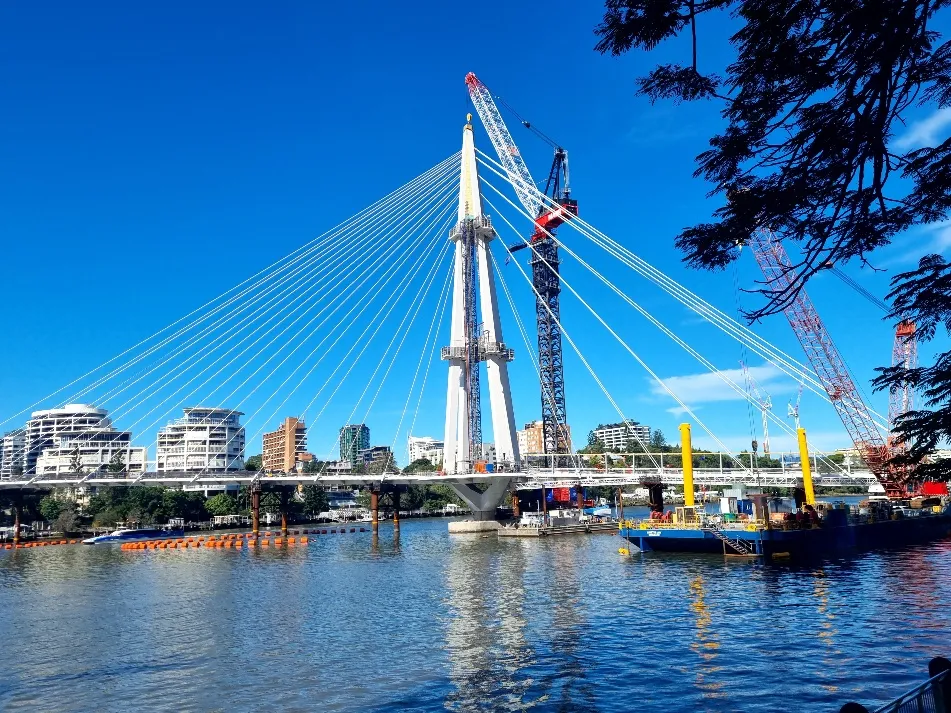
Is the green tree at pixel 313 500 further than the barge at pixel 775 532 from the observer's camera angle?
Yes

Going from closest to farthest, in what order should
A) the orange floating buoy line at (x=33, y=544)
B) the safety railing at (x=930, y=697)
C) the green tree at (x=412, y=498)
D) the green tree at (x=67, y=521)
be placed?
the safety railing at (x=930, y=697), the orange floating buoy line at (x=33, y=544), the green tree at (x=67, y=521), the green tree at (x=412, y=498)

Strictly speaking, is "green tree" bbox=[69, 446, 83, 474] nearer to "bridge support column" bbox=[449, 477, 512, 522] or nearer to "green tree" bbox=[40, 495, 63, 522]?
"green tree" bbox=[40, 495, 63, 522]

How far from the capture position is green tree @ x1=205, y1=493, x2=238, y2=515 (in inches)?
4857

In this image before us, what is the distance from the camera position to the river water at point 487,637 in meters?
18.5

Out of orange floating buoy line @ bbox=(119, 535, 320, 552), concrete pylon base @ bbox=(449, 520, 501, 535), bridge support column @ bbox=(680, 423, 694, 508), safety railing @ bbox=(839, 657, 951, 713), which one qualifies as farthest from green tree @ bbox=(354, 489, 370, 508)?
safety railing @ bbox=(839, 657, 951, 713)

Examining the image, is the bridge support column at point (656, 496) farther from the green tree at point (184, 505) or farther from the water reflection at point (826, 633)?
the green tree at point (184, 505)

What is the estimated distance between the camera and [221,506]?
124m

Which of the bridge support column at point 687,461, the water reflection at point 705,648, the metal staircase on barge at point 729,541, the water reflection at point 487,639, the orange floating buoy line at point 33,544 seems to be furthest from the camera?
the orange floating buoy line at point 33,544

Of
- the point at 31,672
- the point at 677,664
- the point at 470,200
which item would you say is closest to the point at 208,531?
the point at 470,200

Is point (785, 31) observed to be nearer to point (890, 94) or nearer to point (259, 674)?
point (890, 94)

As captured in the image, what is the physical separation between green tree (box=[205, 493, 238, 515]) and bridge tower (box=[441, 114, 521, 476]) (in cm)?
5553

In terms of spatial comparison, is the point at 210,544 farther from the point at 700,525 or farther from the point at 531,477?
the point at 700,525

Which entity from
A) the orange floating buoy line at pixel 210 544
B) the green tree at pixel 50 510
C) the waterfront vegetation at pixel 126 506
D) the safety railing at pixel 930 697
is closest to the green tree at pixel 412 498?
the waterfront vegetation at pixel 126 506

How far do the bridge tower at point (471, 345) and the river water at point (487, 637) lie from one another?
→ 1563 inches
